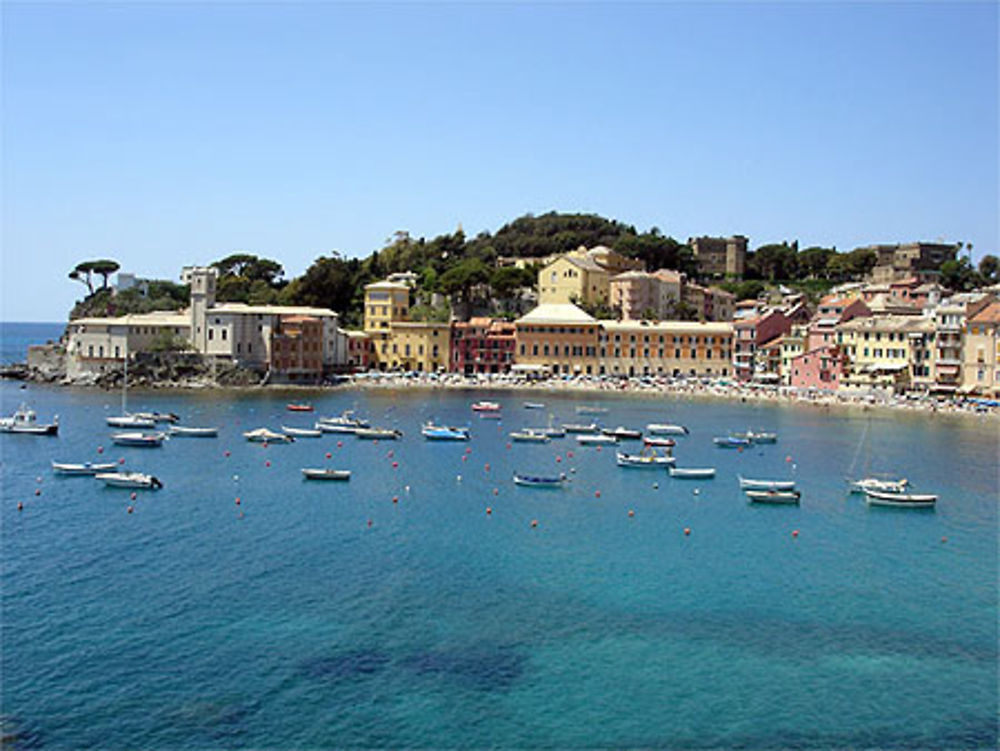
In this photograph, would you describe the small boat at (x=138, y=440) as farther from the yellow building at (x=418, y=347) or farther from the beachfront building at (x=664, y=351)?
the beachfront building at (x=664, y=351)

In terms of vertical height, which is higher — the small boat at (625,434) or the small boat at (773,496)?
the small boat at (625,434)

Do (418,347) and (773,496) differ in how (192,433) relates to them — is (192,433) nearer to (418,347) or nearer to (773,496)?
(773,496)

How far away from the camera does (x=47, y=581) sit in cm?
2589

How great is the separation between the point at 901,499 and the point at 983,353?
134ft

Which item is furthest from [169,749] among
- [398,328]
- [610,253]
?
[610,253]

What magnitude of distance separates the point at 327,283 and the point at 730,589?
77.3 meters

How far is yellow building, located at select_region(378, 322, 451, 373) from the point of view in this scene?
90250 millimetres

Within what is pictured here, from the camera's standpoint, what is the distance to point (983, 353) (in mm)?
72188

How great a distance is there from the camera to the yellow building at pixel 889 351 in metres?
75.4

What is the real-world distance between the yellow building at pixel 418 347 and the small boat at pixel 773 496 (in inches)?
2125

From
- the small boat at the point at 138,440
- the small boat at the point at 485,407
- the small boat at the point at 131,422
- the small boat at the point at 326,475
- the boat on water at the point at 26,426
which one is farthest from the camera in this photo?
the small boat at the point at 485,407

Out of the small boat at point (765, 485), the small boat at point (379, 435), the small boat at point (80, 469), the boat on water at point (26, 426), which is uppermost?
the boat on water at point (26, 426)

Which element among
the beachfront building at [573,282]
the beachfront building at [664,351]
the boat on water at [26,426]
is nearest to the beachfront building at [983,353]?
the beachfront building at [664,351]

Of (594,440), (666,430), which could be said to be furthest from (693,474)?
(666,430)
